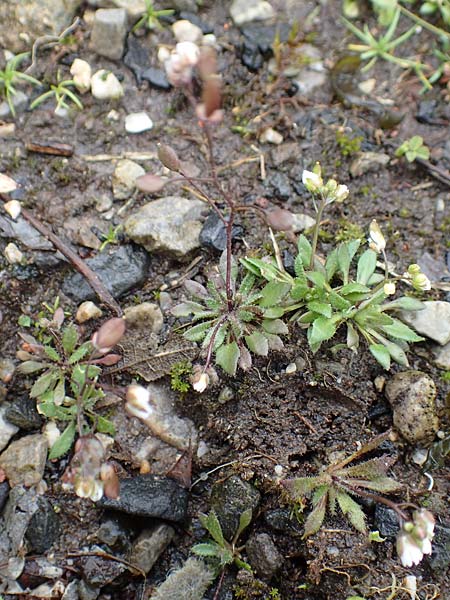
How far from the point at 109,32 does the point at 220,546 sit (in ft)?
9.42

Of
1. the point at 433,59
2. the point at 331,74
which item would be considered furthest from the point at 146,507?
the point at 433,59

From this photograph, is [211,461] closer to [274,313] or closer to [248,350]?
[248,350]

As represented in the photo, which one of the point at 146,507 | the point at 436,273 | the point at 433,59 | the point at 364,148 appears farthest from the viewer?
the point at 433,59

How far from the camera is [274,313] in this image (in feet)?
9.53

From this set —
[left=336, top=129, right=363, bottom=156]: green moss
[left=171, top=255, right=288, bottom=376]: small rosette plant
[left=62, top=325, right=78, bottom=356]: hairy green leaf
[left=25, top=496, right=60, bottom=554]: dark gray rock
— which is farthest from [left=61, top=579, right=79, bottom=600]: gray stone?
[left=336, top=129, right=363, bottom=156]: green moss

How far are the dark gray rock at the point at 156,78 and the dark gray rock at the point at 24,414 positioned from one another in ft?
6.27

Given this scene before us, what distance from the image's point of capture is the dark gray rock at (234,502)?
2.84 meters

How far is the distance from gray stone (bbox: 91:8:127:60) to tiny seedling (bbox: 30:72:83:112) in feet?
0.95

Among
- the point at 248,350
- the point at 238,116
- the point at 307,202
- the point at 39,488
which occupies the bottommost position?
the point at 39,488

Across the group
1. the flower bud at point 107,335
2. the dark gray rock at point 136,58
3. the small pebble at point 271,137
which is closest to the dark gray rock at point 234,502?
the flower bud at point 107,335

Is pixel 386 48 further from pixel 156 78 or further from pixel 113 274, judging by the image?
pixel 113 274

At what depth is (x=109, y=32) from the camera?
11.9 ft

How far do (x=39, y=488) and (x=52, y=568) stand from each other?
37cm

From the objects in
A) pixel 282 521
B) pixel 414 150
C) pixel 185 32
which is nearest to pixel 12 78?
pixel 185 32
